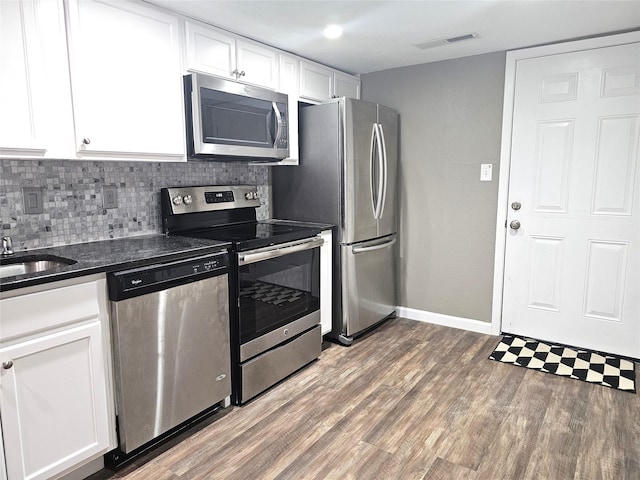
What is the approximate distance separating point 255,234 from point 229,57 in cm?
107

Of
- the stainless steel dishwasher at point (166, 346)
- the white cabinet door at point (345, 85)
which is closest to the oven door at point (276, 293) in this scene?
the stainless steel dishwasher at point (166, 346)

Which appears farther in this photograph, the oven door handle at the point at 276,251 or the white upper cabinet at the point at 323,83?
the white upper cabinet at the point at 323,83

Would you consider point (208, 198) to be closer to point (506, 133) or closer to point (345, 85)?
point (345, 85)

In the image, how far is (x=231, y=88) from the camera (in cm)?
254

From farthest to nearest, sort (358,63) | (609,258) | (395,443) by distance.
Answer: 1. (358,63)
2. (609,258)
3. (395,443)

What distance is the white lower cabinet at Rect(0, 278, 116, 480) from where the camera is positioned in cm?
155

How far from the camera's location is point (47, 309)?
162 centimetres

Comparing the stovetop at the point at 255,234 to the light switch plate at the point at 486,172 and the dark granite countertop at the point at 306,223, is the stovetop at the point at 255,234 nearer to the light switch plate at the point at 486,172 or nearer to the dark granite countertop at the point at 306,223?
the dark granite countertop at the point at 306,223

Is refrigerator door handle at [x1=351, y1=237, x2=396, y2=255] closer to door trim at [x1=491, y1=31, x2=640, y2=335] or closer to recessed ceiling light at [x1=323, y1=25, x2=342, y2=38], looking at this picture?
door trim at [x1=491, y1=31, x2=640, y2=335]

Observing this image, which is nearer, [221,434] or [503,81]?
[221,434]

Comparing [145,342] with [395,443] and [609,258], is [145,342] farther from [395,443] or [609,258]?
[609,258]

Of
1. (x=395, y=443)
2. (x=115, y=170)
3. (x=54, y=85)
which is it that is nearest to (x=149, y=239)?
(x=115, y=170)

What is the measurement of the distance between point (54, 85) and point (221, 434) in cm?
177

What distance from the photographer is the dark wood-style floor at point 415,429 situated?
1.92m
